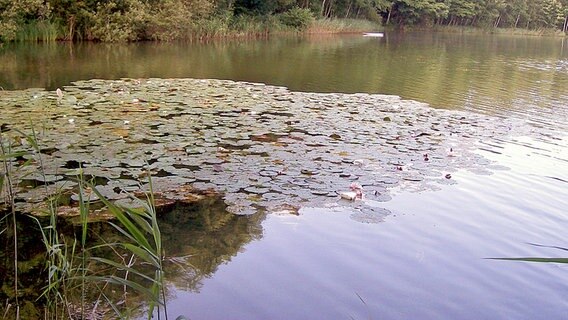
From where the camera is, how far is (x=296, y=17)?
1119 inches

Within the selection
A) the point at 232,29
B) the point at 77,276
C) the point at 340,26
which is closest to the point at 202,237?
the point at 77,276

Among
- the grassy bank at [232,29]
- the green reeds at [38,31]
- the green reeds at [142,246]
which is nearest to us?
the green reeds at [142,246]

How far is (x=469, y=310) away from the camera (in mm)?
3113

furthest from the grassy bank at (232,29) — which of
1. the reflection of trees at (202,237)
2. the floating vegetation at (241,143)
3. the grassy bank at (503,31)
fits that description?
the reflection of trees at (202,237)

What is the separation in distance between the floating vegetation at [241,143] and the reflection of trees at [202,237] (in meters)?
0.14

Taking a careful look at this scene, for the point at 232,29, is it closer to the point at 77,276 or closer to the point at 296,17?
the point at 296,17

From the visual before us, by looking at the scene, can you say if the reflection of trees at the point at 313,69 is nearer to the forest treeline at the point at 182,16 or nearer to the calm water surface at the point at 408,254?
the forest treeline at the point at 182,16

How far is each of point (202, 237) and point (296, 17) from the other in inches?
1020

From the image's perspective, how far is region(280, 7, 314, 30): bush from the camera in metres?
28.3

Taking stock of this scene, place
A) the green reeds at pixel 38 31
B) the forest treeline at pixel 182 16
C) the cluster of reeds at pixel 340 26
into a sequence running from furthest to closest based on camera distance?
the cluster of reeds at pixel 340 26 < the forest treeline at pixel 182 16 < the green reeds at pixel 38 31

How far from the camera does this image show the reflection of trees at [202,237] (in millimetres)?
3359

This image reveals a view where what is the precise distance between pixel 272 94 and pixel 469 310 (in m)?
6.60

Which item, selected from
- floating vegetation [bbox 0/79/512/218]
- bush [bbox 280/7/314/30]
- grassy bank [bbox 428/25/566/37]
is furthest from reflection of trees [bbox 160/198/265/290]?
grassy bank [bbox 428/25/566/37]

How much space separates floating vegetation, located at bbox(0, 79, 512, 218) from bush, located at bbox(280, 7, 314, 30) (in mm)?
20073
